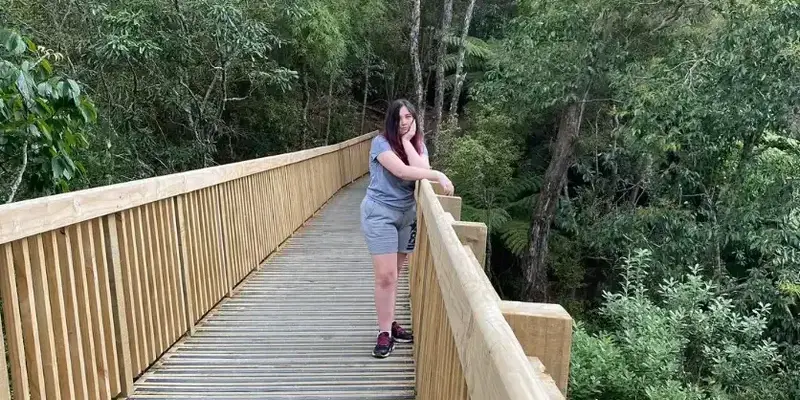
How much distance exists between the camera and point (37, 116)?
376 cm

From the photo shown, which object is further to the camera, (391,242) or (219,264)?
(219,264)

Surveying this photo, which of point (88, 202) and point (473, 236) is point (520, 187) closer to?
point (473, 236)

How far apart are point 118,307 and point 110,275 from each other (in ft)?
0.56

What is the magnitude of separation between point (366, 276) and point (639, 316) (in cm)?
279

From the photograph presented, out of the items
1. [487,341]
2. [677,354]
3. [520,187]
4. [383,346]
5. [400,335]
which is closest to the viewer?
[487,341]

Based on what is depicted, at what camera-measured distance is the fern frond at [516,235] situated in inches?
479

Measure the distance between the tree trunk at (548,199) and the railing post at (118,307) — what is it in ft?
28.2

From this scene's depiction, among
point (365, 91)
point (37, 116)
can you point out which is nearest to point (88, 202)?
point (37, 116)

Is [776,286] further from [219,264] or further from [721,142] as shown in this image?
[219,264]

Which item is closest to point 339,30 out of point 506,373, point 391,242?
point 391,242

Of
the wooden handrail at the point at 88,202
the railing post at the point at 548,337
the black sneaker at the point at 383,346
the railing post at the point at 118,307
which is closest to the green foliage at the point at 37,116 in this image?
the wooden handrail at the point at 88,202

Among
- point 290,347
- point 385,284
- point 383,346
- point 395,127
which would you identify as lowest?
point 290,347

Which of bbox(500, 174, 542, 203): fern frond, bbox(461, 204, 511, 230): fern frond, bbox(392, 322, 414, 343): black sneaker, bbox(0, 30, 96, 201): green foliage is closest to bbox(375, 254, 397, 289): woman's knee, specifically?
bbox(392, 322, 414, 343): black sneaker

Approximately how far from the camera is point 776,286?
788cm
